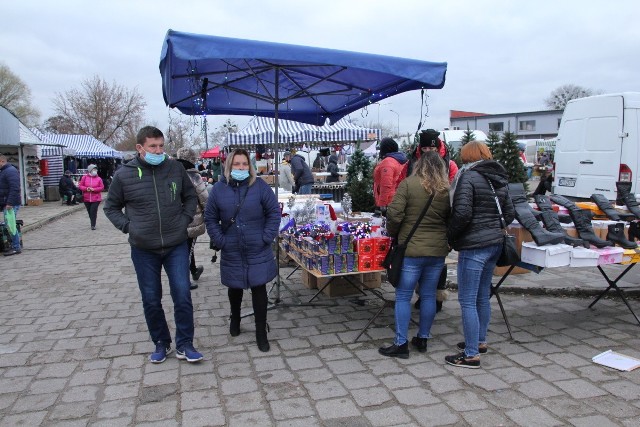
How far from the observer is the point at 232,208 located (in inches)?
161

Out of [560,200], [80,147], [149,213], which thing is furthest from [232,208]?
[80,147]

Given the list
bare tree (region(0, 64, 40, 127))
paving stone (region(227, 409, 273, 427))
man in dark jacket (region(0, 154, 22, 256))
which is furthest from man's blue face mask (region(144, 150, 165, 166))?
bare tree (region(0, 64, 40, 127))

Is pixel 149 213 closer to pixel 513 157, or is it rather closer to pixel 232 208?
pixel 232 208

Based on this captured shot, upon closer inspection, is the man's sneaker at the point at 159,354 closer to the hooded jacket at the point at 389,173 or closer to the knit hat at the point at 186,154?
the knit hat at the point at 186,154

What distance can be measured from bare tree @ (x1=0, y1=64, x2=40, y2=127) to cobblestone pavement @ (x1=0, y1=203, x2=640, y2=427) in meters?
57.1

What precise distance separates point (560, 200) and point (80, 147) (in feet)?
96.7

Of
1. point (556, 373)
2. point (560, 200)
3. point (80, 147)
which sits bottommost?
point (556, 373)

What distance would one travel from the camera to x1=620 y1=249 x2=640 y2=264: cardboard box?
4.44 meters

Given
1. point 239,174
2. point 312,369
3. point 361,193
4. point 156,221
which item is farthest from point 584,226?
point 361,193

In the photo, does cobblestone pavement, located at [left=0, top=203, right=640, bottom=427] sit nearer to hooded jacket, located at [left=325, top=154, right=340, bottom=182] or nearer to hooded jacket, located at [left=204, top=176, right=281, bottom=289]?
hooded jacket, located at [left=204, top=176, right=281, bottom=289]

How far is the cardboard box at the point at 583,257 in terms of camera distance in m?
4.21

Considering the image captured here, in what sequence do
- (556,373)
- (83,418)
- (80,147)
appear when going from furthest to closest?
(80,147) → (556,373) → (83,418)

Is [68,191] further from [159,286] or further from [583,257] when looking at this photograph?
[583,257]

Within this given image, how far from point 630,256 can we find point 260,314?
3417 millimetres
